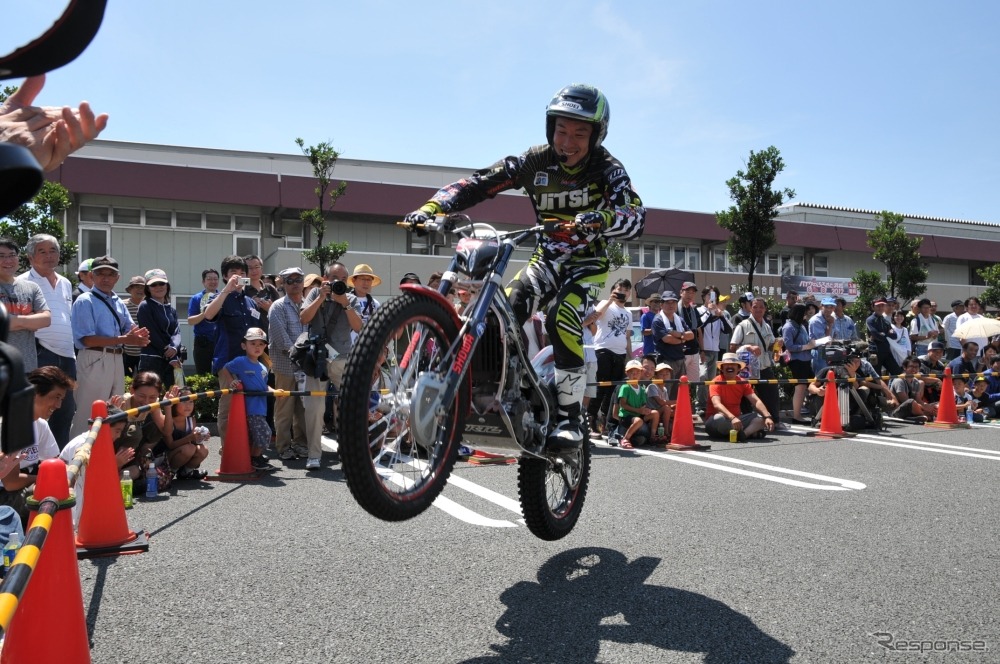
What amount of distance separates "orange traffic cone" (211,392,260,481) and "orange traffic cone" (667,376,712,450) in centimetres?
538

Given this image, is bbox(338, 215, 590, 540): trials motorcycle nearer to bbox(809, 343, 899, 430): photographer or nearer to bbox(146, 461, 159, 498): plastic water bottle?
bbox(146, 461, 159, 498): plastic water bottle

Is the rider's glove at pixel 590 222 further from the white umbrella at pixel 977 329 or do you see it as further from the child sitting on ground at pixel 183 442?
the white umbrella at pixel 977 329

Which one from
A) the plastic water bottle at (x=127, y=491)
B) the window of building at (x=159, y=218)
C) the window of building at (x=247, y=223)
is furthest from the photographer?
the window of building at (x=247, y=223)

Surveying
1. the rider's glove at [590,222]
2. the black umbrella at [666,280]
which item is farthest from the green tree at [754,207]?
the rider's glove at [590,222]

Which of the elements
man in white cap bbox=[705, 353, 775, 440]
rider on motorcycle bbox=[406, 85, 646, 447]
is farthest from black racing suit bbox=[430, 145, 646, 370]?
man in white cap bbox=[705, 353, 775, 440]

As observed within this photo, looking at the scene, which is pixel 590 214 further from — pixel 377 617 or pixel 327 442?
pixel 327 442

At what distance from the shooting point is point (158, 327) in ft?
29.0

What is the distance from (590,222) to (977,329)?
45.5 ft

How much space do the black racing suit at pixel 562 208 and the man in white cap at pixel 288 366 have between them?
4733 mm

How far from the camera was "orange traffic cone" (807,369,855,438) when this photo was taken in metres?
11.6

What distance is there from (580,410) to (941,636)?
2085 mm

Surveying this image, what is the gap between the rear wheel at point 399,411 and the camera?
2998mm

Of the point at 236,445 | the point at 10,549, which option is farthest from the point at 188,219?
the point at 10,549

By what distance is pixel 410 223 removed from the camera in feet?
12.5
